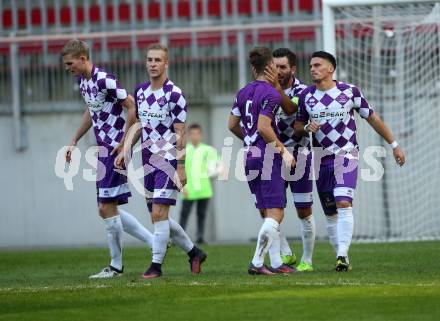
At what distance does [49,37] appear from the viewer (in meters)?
21.0

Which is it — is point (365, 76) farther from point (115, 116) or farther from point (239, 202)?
point (115, 116)

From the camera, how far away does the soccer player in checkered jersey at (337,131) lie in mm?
10977

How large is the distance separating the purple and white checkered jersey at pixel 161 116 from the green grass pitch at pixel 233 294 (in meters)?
1.26

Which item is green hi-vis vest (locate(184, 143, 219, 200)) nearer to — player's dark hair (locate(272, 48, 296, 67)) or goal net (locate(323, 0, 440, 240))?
goal net (locate(323, 0, 440, 240))

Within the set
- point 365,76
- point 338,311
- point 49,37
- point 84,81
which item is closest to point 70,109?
point 49,37

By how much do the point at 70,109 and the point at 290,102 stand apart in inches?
419

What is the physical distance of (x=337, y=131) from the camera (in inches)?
437

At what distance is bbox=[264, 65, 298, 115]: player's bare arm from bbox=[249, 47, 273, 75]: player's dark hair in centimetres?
5

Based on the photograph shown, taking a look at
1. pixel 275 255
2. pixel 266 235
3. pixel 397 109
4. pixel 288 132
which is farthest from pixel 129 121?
pixel 397 109

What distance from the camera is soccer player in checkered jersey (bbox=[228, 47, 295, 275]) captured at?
10492 mm

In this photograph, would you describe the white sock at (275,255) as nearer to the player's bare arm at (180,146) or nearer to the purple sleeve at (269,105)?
the player's bare arm at (180,146)

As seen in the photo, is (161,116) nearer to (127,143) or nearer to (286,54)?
(127,143)

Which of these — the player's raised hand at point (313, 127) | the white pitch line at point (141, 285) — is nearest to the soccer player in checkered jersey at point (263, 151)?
the player's raised hand at point (313, 127)

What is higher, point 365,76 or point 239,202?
point 365,76
